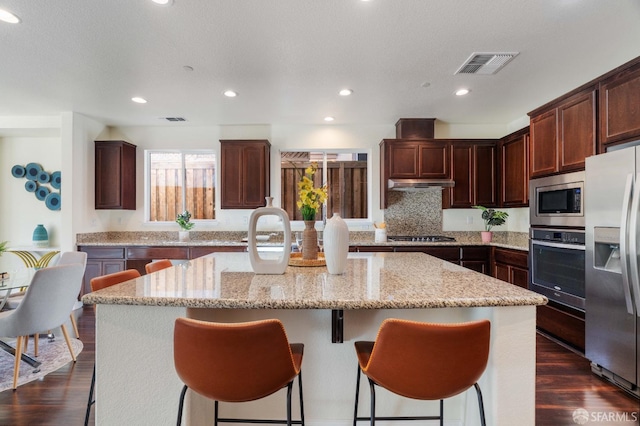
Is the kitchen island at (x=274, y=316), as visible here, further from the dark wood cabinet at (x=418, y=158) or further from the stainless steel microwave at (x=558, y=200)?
the dark wood cabinet at (x=418, y=158)

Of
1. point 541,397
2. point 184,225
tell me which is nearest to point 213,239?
point 184,225

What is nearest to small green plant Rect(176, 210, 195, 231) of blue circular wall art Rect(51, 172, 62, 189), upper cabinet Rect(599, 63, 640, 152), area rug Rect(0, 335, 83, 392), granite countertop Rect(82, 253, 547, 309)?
area rug Rect(0, 335, 83, 392)

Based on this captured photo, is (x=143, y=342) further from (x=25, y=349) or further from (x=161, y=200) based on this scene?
(x=161, y=200)

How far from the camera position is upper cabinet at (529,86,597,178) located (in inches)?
99.7

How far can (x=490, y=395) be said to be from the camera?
4.41ft

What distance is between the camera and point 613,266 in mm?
2215

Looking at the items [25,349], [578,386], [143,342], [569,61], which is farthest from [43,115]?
[578,386]

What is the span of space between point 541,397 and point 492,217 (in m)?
2.53

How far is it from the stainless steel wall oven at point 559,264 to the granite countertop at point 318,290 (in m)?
1.48

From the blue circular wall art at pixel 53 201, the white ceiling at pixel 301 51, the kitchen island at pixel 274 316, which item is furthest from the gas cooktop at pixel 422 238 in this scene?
the blue circular wall art at pixel 53 201

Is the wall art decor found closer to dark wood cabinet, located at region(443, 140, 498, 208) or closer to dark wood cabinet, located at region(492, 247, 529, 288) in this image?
dark wood cabinet, located at region(443, 140, 498, 208)

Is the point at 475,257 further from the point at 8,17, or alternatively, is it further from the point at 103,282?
the point at 8,17

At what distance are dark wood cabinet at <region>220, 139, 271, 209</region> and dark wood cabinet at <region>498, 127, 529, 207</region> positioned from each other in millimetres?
3271

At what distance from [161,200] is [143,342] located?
4.09 meters
